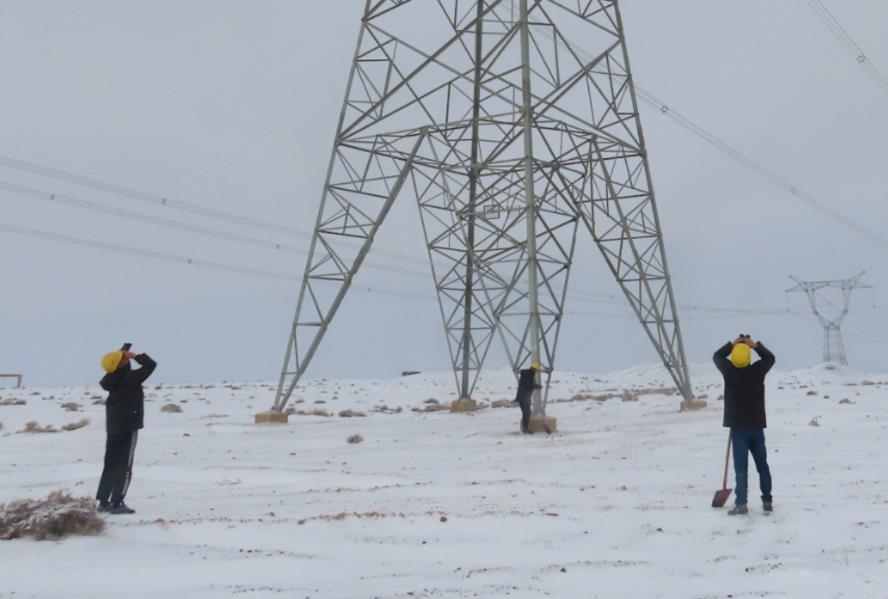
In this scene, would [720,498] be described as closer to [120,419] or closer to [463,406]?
[120,419]

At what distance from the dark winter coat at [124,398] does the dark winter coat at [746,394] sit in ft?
18.8

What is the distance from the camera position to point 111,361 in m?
7.51

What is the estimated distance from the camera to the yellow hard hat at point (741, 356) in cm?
740

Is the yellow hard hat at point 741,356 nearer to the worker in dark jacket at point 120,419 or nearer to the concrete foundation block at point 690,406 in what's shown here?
the worker in dark jacket at point 120,419

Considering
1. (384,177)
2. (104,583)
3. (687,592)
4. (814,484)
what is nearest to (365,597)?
(104,583)

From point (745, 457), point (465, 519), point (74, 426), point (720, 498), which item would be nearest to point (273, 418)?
point (74, 426)

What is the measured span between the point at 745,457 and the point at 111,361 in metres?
6.21

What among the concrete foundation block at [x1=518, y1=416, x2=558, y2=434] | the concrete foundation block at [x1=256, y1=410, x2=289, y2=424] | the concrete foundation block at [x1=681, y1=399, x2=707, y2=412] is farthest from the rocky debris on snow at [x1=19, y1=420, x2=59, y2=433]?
the concrete foundation block at [x1=681, y1=399, x2=707, y2=412]

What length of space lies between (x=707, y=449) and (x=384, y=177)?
11084 millimetres

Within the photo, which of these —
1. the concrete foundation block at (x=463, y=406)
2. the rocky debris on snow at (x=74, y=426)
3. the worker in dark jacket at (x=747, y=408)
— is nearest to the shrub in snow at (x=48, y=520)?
the worker in dark jacket at (x=747, y=408)

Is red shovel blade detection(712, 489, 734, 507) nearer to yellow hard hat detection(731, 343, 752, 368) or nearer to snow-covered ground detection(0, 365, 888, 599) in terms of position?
snow-covered ground detection(0, 365, 888, 599)

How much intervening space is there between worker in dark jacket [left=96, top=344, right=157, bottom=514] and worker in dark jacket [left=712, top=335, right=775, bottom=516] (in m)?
5.68

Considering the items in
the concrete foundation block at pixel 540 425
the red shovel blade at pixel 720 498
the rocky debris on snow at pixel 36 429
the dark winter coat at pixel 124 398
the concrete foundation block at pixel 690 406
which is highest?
the dark winter coat at pixel 124 398

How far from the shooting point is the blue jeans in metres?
7.25
